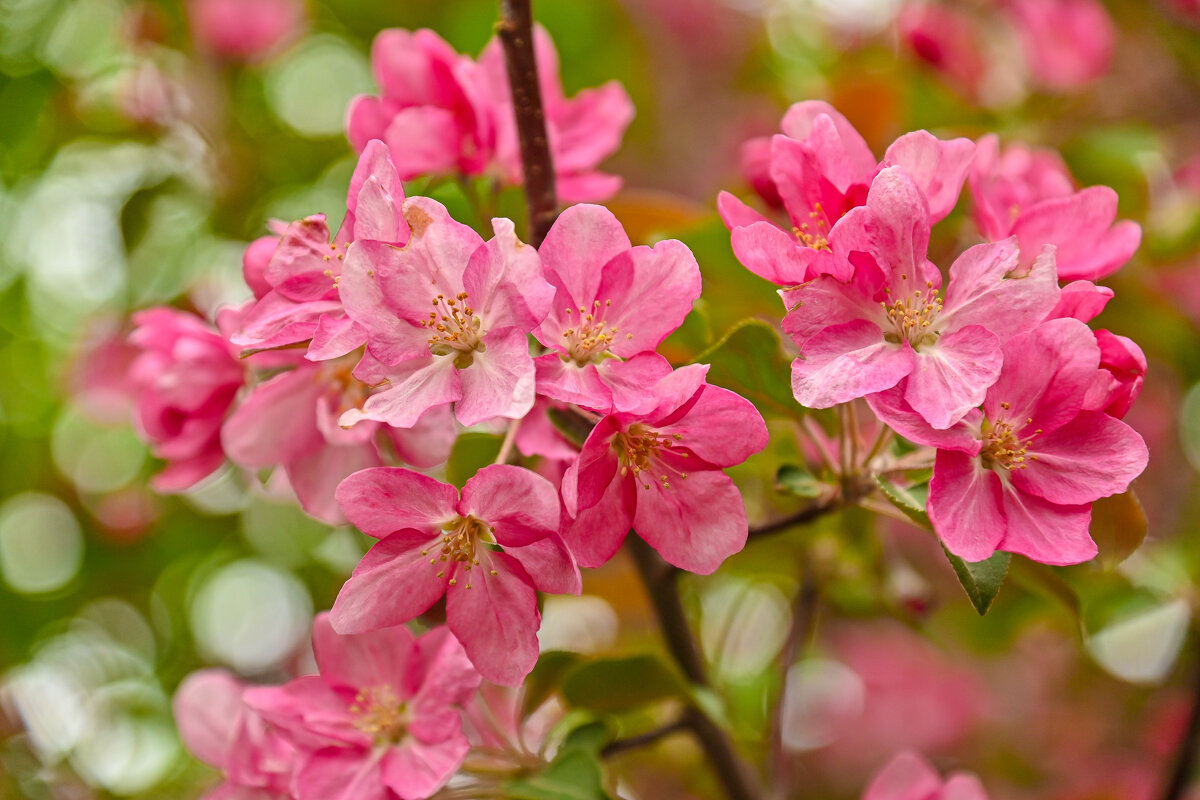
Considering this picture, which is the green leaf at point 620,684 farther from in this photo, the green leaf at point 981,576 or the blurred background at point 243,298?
the blurred background at point 243,298

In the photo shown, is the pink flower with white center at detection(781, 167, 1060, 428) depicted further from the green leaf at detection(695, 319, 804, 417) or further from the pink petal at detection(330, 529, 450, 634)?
the pink petal at detection(330, 529, 450, 634)

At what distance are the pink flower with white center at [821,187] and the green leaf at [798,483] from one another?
20 centimetres

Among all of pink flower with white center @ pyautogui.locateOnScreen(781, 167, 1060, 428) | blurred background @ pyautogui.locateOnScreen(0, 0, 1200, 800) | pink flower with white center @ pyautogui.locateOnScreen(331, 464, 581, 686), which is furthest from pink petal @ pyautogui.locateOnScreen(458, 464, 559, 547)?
blurred background @ pyautogui.locateOnScreen(0, 0, 1200, 800)

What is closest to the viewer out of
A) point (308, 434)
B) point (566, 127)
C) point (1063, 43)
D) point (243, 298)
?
point (308, 434)

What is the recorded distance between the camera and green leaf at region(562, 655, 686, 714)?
41.8 inches

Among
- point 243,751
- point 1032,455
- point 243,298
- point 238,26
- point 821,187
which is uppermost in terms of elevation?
point 238,26

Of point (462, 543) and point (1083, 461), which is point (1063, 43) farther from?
point (462, 543)

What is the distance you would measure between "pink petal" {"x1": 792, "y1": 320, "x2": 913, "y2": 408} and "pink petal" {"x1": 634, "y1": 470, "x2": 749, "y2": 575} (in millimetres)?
119

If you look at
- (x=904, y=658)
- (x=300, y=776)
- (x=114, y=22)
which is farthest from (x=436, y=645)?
(x=904, y=658)

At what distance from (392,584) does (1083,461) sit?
0.60 m

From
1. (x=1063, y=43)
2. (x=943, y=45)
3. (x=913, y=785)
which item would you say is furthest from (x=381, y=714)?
(x=1063, y=43)

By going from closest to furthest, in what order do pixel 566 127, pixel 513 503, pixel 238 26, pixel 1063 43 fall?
pixel 513 503 < pixel 566 127 < pixel 1063 43 < pixel 238 26

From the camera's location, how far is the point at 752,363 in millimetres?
903

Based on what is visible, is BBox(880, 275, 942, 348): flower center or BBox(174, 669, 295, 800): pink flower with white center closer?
BBox(880, 275, 942, 348): flower center
